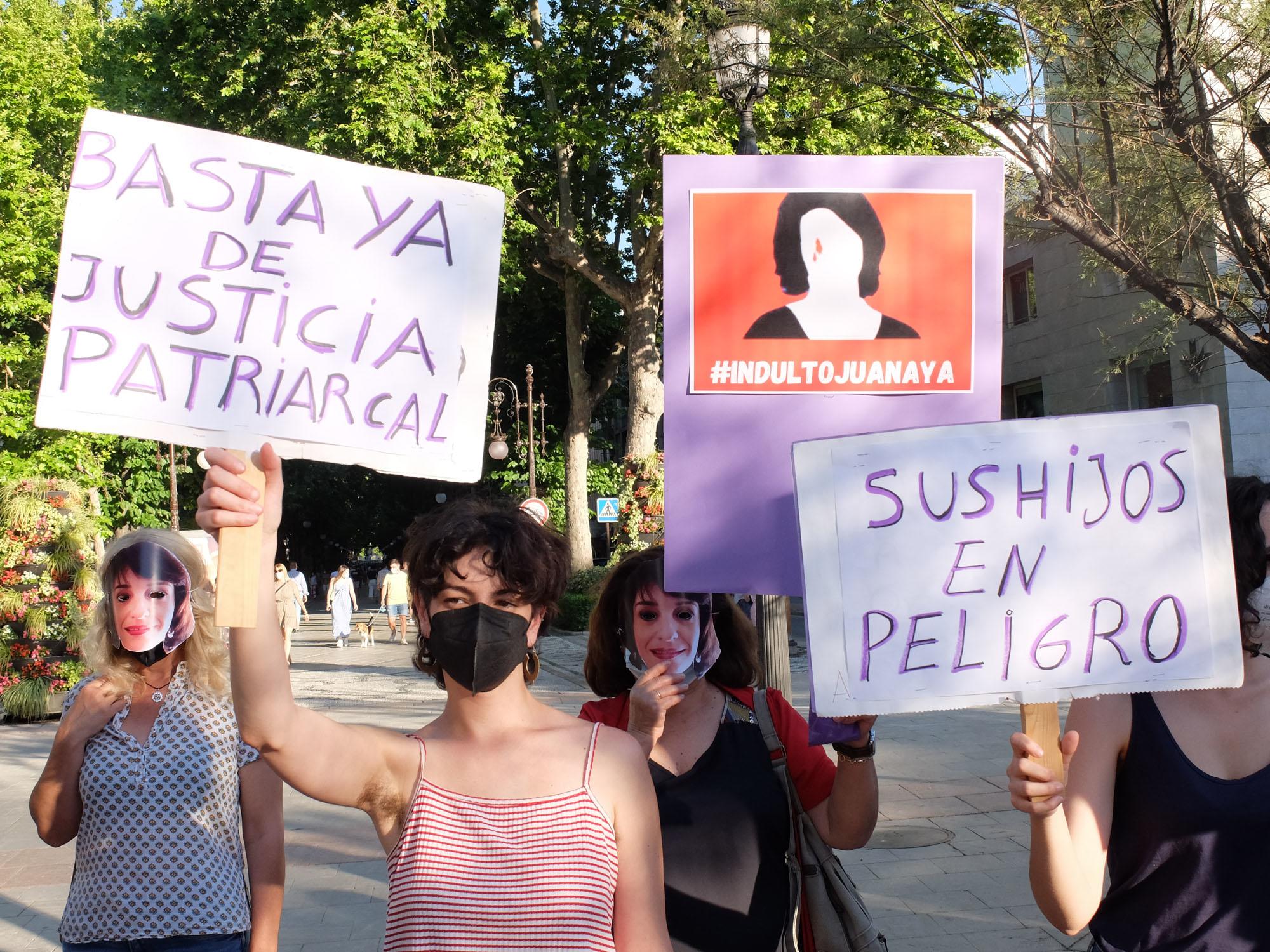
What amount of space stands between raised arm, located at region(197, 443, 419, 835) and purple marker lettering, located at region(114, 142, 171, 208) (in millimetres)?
531

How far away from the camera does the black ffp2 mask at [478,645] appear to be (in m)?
2.11

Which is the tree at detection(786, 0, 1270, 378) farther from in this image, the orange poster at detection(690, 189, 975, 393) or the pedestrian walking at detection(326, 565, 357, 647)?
the pedestrian walking at detection(326, 565, 357, 647)

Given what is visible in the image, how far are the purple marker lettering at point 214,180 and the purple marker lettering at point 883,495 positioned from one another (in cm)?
126

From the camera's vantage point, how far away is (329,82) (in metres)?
20.0

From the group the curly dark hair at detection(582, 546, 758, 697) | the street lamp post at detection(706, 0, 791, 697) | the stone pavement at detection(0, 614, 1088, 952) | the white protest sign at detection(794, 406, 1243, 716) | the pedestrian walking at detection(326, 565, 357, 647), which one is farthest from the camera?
the pedestrian walking at detection(326, 565, 357, 647)

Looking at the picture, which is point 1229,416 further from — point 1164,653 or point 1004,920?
point 1164,653

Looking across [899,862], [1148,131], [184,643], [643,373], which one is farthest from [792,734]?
[643,373]

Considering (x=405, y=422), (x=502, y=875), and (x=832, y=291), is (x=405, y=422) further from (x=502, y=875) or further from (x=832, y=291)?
(x=832, y=291)

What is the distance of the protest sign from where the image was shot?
8.91ft

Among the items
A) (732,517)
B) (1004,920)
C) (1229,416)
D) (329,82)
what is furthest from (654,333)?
(732,517)

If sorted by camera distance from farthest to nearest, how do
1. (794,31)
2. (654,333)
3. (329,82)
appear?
(654,333), (329,82), (794,31)

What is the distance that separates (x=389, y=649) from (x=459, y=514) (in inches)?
911

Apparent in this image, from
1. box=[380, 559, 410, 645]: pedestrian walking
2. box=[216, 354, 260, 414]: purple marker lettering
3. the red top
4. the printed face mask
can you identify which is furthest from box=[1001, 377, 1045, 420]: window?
box=[216, 354, 260, 414]: purple marker lettering

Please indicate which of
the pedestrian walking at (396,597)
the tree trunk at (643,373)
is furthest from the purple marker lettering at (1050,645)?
the pedestrian walking at (396,597)
